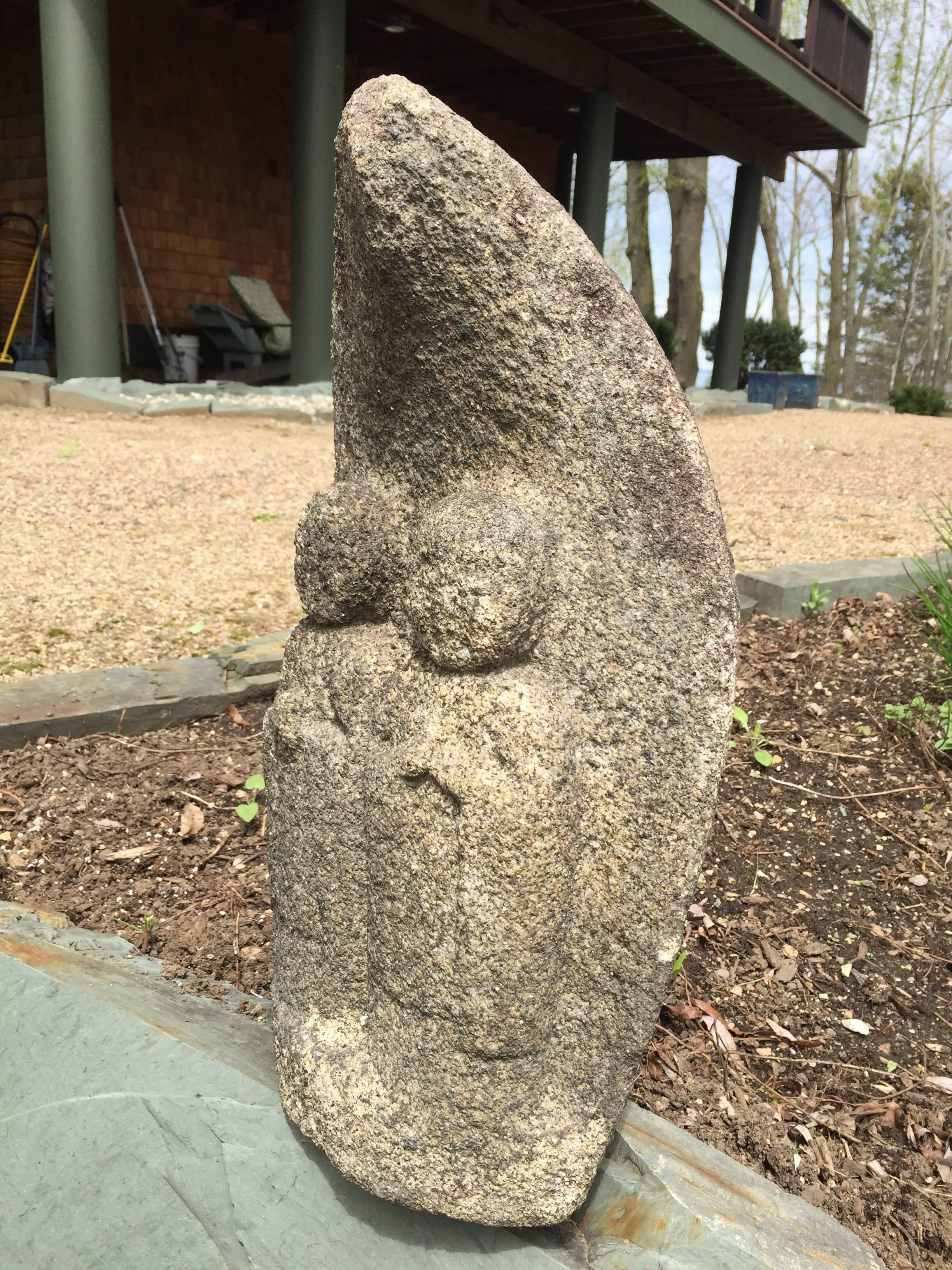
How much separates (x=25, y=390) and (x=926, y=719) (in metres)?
7.15

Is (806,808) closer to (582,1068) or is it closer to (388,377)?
(582,1068)

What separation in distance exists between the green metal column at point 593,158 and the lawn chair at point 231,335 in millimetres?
3652

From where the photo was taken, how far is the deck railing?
10828mm

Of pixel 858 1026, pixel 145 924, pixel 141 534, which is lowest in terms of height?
pixel 858 1026

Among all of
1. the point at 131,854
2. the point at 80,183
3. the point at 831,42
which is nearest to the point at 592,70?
the point at 831,42

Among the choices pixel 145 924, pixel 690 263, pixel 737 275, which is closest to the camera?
pixel 145 924

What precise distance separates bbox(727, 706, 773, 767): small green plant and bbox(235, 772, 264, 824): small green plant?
56.5 inches

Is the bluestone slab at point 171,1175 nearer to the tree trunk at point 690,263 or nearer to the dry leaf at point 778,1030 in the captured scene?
the dry leaf at point 778,1030

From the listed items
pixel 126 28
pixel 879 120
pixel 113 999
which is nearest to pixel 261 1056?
pixel 113 999

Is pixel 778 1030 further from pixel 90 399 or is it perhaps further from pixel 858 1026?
pixel 90 399

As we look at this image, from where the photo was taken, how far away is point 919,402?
50.2 feet

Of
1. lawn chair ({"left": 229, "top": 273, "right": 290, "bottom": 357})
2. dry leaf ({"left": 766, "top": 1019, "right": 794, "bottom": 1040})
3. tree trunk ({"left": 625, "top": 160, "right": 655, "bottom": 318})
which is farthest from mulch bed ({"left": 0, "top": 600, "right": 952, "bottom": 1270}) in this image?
tree trunk ({"left": 625, "top": 160, "right": 655, "bottom": 318})

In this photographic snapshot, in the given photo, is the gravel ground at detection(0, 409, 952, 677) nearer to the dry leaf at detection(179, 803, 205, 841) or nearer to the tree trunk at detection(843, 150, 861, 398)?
the dry leaf at detection(179, 803, 205, 841)

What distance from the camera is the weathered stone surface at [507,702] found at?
51.5 inches
